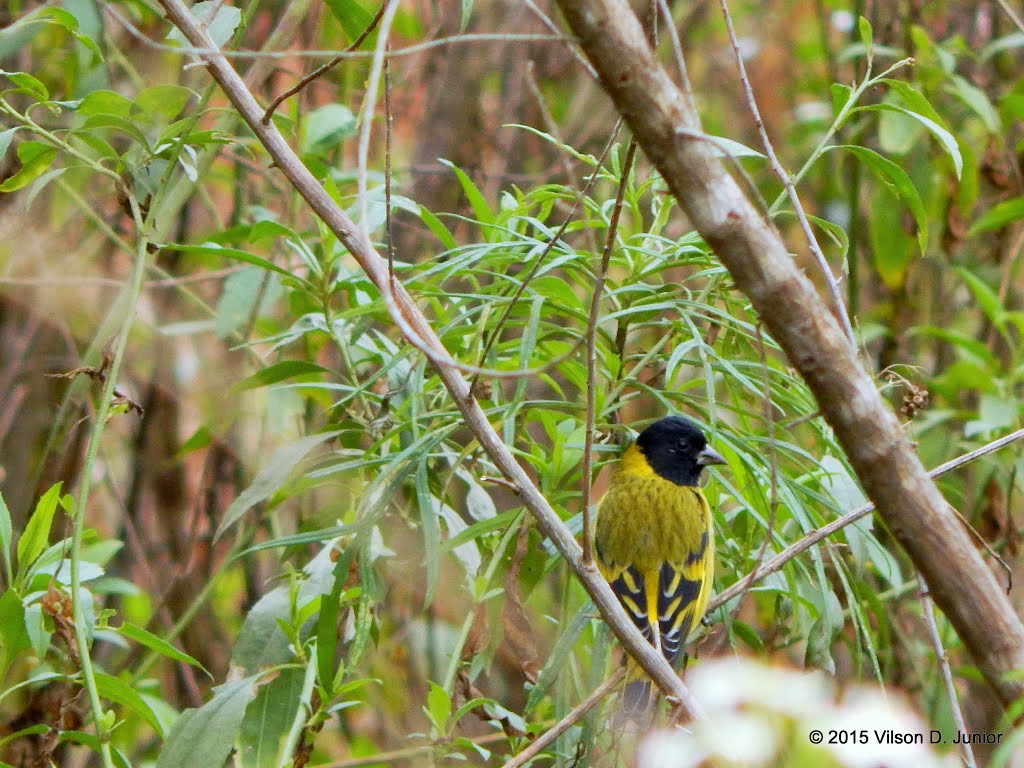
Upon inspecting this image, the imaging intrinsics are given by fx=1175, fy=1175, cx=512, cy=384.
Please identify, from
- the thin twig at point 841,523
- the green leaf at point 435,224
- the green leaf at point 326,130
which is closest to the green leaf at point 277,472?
the green leaf at point 435,224

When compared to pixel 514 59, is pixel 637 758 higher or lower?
lower

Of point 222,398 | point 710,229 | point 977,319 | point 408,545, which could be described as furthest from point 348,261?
point 710,229

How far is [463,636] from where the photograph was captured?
2.66 m

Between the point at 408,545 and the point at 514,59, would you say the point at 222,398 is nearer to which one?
the point at 408,545

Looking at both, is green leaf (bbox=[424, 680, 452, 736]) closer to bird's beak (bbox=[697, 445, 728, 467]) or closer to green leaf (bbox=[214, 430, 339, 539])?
green leaf (bbox=[214, 430, 339, 539])

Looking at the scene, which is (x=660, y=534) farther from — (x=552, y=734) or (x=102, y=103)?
(x=102, y=103)

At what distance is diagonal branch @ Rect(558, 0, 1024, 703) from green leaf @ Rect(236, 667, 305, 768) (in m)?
1.58

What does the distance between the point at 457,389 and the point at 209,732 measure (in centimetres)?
97

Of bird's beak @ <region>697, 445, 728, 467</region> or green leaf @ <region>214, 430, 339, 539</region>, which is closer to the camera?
green leaf @ <region>214, 430, 339, 539</region>

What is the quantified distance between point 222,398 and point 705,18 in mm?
4460

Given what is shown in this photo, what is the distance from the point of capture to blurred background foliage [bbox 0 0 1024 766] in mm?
2586

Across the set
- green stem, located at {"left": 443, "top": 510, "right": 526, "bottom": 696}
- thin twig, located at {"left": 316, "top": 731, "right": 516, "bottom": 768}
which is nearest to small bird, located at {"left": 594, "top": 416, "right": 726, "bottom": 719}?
thin twig, located at {"left": 316, "top": 731, "right": 516, "bottom": 768}

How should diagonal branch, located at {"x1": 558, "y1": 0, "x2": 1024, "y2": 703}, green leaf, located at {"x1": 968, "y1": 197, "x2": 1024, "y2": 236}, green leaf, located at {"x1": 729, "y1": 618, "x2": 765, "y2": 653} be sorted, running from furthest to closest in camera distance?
green leaf, located at {"x1": 968, "y1": 197, "x2": 1024, "y2": 236} → green leaf, located at {"x1": 729, "y1": 618, "x2": 765, "y2": 653} → diagonal branch, located at {"x1": 558, "y1": 0, "x2": 1024, "y2": 703}

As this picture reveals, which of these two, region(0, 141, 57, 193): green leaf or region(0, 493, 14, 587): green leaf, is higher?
region(0, 141, 57, 193): green leaf
